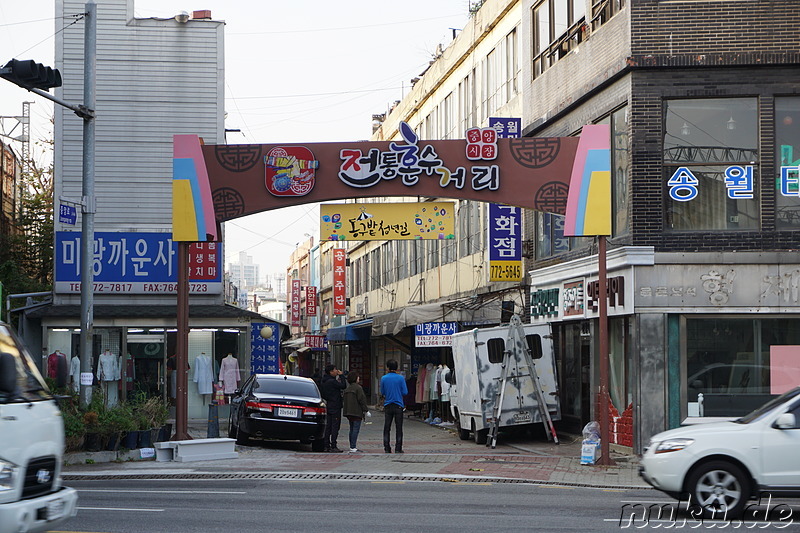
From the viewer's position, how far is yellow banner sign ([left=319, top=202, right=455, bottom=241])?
24.6m

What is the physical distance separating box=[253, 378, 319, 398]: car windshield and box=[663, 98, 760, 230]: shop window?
8.16 m

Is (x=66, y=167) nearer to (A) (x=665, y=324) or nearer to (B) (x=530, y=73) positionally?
(B) (x=530, y=73)

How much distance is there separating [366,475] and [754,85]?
33.0 feet

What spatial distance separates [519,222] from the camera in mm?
27312

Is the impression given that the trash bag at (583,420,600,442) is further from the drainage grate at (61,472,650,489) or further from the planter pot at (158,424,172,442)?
the planter pot at (158,424,172,442)

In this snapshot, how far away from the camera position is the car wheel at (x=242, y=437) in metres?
21.9

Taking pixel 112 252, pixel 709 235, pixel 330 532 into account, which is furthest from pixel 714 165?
pixel 112 252

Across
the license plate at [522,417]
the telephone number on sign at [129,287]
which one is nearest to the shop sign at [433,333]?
the license plate at [522,417]

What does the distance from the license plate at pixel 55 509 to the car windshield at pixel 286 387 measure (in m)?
13.5

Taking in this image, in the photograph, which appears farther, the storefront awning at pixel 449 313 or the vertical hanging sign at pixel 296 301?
the vertical hanging sign at pixel 296 301

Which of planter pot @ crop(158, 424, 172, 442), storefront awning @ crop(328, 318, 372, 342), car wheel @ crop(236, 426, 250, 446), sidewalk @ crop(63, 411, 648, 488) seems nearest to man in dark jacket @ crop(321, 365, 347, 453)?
sidewalk @ crop(63, 411, 648, 488)

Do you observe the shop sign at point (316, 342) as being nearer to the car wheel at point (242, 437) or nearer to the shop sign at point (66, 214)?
the car wheel at point (242, 437)

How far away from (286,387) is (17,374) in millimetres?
13769

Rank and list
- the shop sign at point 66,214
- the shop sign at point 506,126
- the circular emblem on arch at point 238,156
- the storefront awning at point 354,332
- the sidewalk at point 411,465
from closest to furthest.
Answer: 1. the sidewalk at point 411,465
2. the shop sign at point 66,214
3. the circular emblem on arch at point 238,156
4. the shop sign at point 506,126
5. the storefront awning at point 354,332
